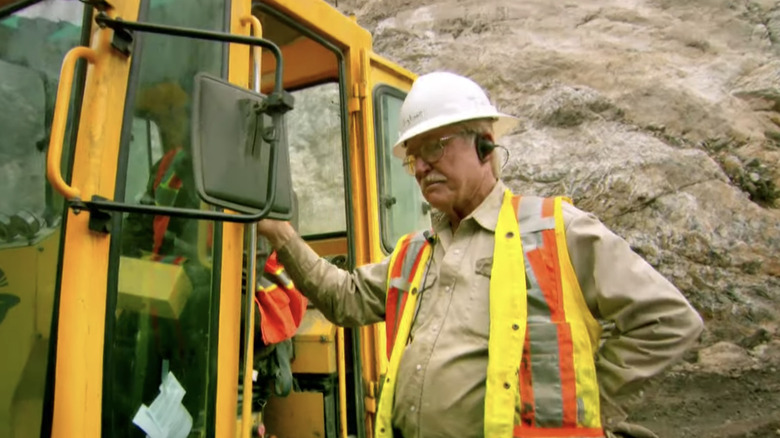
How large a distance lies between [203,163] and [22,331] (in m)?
0.60

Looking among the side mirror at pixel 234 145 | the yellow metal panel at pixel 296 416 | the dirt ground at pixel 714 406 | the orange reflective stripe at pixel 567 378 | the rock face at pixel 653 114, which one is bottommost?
the dirt ground at pixel 714 406

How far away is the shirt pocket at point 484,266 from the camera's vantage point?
1.75 meters

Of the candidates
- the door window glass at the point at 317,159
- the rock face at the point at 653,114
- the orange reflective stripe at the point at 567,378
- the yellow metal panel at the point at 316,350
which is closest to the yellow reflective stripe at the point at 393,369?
the orange reflective stripe at the point at 567,378

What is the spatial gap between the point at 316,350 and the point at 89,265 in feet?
4.35

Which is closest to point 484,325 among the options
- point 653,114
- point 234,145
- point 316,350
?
point 234,145

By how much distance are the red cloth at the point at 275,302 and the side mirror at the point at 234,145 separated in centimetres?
62

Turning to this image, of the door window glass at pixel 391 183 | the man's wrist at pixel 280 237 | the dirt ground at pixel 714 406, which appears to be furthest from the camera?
the dirt ground at pixel 714 406

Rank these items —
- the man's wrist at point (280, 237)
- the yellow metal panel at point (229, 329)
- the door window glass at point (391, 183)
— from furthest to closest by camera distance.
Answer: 1. the door window glass at point (391, 183)
2. the man's wrist at point (280, 237)
3. the yellow metal panel at point (229, 329)

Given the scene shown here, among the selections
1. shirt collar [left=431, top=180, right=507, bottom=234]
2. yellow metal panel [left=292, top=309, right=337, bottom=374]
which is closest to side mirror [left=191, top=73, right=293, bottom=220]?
shirt collar [left=431, top=180, right=507, bottom=234]

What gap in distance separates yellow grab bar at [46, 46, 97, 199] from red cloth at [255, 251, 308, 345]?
33.6 inches

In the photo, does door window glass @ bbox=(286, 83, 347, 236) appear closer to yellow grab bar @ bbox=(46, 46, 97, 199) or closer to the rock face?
yellow grab bar @ bbox=(46, 46, 97, 199)

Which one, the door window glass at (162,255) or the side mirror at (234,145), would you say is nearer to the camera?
the side mirror at (234,145)

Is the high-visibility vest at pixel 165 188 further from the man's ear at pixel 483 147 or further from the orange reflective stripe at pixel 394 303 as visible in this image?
the man's ear at pixel 483 147

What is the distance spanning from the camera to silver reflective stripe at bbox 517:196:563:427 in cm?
155
